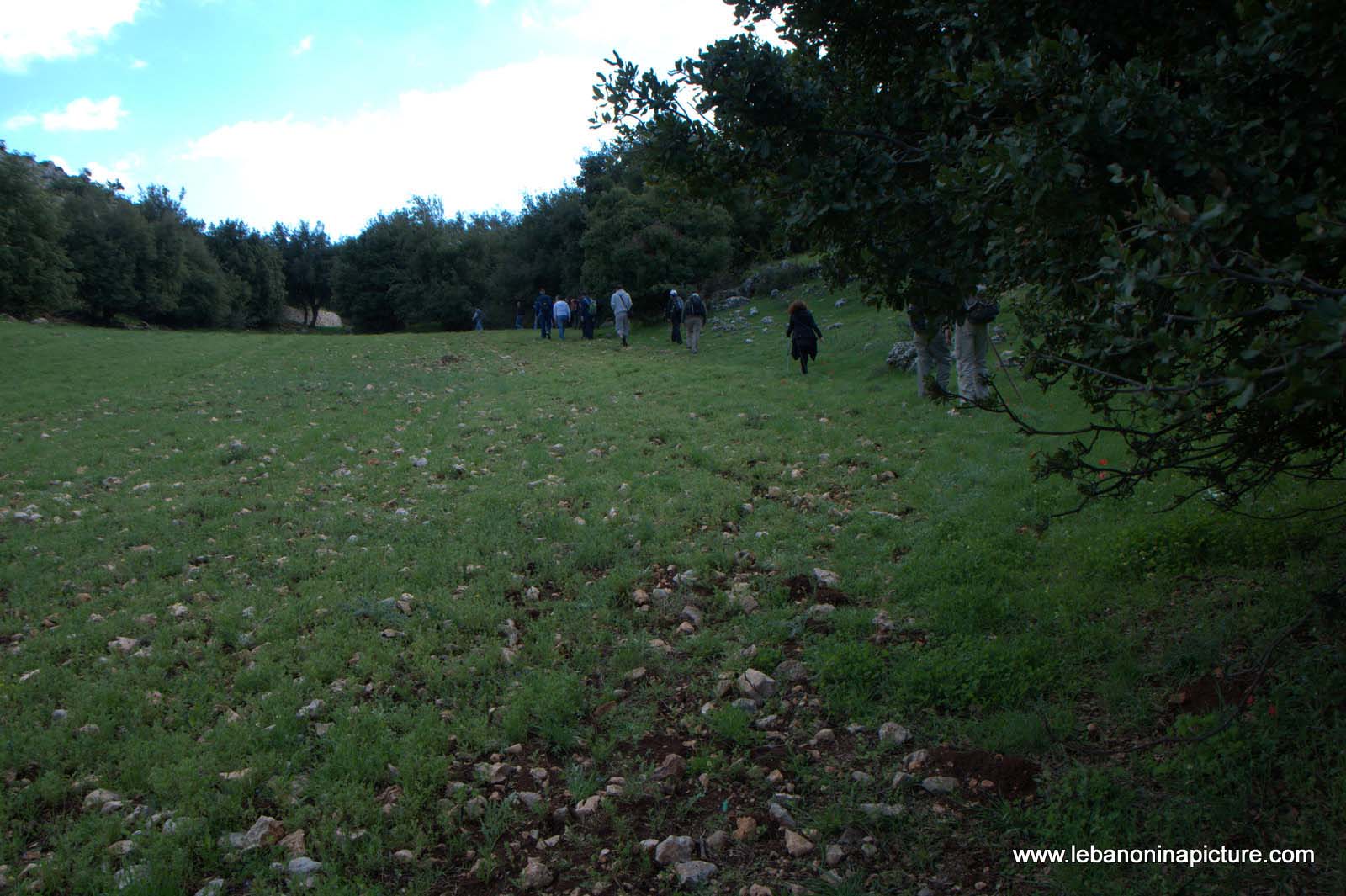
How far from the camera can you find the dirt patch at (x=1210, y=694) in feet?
15.7

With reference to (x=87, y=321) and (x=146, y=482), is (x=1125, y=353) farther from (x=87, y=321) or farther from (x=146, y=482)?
(x=87, y=321)

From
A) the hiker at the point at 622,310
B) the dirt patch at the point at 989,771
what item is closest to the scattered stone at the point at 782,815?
the dirt patch at the point at 989,771

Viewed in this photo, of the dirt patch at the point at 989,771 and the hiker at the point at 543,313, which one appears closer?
the dirt patch at the point at 989,771

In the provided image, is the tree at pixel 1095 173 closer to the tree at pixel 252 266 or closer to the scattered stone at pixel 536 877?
the scattered stone at pixel 536 877

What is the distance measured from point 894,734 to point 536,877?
231 centimetres

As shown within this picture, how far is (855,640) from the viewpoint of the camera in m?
6.29

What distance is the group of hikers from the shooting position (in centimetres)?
571

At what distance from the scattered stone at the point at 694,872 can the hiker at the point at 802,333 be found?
1649cm

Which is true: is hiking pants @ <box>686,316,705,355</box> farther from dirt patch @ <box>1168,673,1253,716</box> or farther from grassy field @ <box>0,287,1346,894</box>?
dirt patch @ <box>1168,673,1253,716</box>

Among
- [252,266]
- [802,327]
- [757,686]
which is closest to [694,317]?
[802,327]

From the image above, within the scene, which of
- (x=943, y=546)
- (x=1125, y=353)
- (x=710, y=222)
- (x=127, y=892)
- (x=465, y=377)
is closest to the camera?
(x=1125, y=353)

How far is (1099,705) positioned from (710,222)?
111 ft

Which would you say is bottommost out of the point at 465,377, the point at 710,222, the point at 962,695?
the point at 962,695

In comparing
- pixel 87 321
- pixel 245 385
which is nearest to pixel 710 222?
pixel 245 385
